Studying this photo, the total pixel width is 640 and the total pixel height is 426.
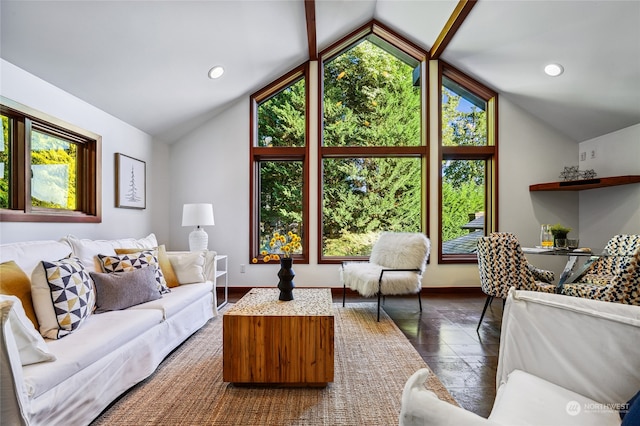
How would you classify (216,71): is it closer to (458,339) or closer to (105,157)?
(105,157)

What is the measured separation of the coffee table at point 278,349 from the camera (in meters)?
2.10

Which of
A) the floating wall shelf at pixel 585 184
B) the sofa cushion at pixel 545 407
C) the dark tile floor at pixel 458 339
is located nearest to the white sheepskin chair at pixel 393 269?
the dark tile floor at pixel 458 339

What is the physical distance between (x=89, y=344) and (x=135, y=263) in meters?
1.07

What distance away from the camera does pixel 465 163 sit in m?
4.89

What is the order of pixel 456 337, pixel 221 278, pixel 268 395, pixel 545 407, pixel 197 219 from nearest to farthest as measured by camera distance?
1. pixel 545 407
2. pixel 268 395
3. pixel 456 337
4. pixel 197 219
5. pixel 221 278

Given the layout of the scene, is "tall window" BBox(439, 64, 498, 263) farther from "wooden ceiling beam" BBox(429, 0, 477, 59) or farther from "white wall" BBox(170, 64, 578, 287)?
"wooden ceiling beam" BBox(429, 0, 477, 59)

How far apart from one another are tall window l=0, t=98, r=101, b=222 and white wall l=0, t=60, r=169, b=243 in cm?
8

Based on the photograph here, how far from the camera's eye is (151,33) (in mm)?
2809

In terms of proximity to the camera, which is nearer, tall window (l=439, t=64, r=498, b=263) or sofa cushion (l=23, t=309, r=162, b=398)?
sofa cushion (l=23, t=309, r=162, b=398)

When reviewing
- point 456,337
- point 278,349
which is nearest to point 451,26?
point 456,337

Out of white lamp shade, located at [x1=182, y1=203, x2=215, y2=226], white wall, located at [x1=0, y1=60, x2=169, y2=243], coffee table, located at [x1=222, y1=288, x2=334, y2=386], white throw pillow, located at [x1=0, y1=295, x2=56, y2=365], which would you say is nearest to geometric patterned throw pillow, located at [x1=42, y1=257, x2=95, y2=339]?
white throw pillow, located at [x1=0, y1=295, x2=56, y2=365]

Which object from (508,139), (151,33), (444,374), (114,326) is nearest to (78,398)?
(114,326)

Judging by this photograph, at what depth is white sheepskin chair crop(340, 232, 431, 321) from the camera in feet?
11.5

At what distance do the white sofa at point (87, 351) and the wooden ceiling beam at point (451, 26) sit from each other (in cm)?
406
